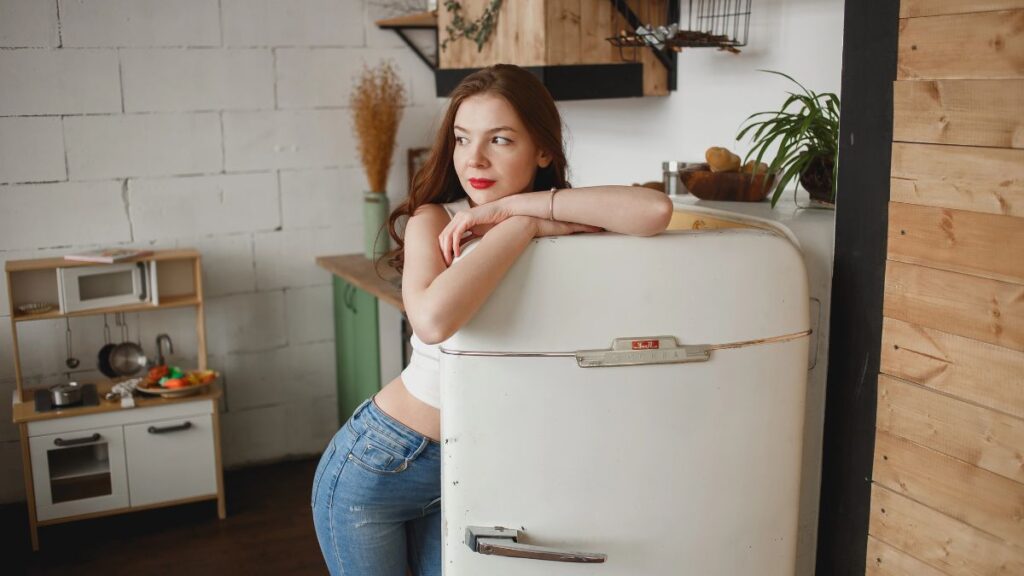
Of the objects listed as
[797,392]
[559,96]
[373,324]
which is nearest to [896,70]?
[797,392]

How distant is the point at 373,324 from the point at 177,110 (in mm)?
1137

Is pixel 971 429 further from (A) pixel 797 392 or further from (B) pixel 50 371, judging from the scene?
(B) pixel 50 371

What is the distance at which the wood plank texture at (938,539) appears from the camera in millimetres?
1402

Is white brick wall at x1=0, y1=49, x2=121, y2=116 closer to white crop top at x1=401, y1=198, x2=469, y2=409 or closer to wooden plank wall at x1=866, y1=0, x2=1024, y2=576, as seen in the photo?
white crop top at x1=401, y1=198, x2=469, y2=409

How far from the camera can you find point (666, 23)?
293cm

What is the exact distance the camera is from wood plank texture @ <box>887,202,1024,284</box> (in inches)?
52.7

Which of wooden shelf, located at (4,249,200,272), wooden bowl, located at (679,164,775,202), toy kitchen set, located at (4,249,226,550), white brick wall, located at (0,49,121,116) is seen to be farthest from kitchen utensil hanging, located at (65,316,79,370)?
wooden bowl, located at (679,164,775,202)

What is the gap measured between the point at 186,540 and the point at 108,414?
1.72 feet

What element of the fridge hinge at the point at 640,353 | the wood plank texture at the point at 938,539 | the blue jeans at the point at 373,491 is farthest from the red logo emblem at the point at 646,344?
the wood plank texture at the point at 938,539

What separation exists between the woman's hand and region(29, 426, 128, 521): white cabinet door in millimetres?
2398

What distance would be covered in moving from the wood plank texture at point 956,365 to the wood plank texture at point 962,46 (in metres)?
0.38

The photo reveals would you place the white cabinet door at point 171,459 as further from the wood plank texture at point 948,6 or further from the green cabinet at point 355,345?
the wood plank texture at point 948,6

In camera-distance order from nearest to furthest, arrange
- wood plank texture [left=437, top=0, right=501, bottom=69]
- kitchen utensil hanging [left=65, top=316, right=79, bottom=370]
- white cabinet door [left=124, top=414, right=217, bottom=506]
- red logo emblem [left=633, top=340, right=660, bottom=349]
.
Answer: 1. red logo emblem [left=633, top=340, right=660, bottom=349]
2. wood plank texture [left=437, top=0, right=501, bottom=69]
3. white cabinet door [left=124, top=414, right=217, bottom=506]
4. kitchen utensil hanging [left=65, top=316, right=79, bottom=370]

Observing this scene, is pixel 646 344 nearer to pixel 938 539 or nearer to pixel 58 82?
pixel 938 539
